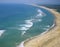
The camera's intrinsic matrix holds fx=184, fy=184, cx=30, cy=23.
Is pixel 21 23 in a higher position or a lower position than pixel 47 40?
higher

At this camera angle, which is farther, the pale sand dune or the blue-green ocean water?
the blue-green ocean water

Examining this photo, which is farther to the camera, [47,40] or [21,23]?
[21,23]

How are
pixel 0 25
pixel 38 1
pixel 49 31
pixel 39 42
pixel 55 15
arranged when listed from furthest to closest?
pixel 55 15 < pixel 38 1 < pixel 0 25 < pixel 49 31 < pixel 39 42

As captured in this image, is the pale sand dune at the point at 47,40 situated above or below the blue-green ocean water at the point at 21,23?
below

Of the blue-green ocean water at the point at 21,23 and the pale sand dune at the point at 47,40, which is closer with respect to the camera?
the pale sand dune at the point at 47,40

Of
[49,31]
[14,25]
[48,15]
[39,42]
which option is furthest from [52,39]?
[48,15]

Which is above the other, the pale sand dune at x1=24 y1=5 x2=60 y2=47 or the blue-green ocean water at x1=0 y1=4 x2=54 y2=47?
the blue-green ocean water at x1=0 y1=4 x2=54 y2=47

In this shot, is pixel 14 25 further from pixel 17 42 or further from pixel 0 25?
pixel 17 42

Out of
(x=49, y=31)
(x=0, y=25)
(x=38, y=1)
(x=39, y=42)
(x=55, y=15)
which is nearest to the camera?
(x=39, y=42)
